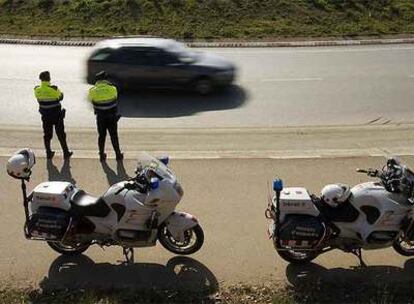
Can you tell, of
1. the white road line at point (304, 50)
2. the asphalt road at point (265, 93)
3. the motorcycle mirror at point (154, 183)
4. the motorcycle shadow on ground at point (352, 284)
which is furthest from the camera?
the white road line at point (304, 50)

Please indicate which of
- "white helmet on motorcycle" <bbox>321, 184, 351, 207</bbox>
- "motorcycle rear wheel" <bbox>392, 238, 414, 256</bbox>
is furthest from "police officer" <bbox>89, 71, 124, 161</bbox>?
"motorcycle rear wheel" <bbox>392, 238, 414, 256</bbox>

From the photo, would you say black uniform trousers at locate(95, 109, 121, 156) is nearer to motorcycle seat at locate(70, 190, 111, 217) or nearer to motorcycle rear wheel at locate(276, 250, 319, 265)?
motorcycle seat at locate(70, 190, 111, 217)

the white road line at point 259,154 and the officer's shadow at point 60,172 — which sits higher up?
the white road line at point 259,154

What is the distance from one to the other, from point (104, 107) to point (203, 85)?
573cm

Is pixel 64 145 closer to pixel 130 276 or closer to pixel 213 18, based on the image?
pixel 130 276

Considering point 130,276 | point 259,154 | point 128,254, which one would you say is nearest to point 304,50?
point 259,154

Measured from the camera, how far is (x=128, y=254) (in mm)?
8828

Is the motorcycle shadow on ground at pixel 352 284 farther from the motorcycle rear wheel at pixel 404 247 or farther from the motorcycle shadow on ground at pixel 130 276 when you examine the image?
the motorcycle shadow on ground at pixel 130 276

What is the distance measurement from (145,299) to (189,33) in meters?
18.5

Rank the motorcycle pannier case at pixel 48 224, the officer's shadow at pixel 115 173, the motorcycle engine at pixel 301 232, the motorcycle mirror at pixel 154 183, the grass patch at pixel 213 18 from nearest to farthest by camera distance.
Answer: the motorcycle mirror at pixel 154 183, the motorcycle engine at pixel 301 232, the motorcycle pannier case at pixel 48 224, the officer's shadow at pixel 115 173, the grass patch at pixel 213 18

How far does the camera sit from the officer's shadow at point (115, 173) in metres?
11.4

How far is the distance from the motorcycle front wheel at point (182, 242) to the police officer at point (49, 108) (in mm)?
4618

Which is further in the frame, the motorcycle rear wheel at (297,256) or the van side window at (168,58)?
the van side window at (168,58)

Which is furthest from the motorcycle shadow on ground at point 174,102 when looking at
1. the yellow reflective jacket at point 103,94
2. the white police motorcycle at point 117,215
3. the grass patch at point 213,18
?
the white police motorcycle at point 117,215
